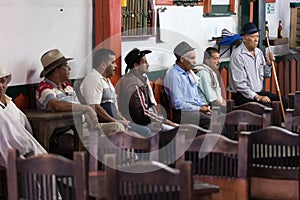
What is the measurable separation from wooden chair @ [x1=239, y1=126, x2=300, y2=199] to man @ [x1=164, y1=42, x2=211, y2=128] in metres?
3.30

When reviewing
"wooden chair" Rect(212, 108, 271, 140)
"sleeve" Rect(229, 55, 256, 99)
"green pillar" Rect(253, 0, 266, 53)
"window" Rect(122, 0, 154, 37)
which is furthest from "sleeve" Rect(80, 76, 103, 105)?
"green pillar" Rect(253, 0, 266, 53)

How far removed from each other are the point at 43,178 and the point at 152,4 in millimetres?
4699

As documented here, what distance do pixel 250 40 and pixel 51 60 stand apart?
2.83m

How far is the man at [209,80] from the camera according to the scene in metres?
7.61

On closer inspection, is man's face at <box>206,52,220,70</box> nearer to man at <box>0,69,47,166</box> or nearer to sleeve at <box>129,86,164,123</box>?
sleeve at <box>129,86,164,123</box>

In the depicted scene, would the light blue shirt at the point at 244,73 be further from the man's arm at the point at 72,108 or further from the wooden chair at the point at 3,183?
the wooden chair at the point at 3,183

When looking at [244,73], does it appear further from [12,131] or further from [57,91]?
[12,131]

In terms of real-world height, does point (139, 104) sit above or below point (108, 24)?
below

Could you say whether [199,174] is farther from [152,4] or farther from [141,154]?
[152,4]

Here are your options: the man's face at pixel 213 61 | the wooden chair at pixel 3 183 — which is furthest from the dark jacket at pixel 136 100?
the wooden chair at pixel 3 183

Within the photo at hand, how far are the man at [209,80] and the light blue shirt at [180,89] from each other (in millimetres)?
346

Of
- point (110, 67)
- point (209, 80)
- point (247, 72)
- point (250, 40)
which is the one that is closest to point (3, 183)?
point (110, 67)

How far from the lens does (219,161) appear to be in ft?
12.5

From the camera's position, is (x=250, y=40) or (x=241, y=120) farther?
(x=250, y=40)
